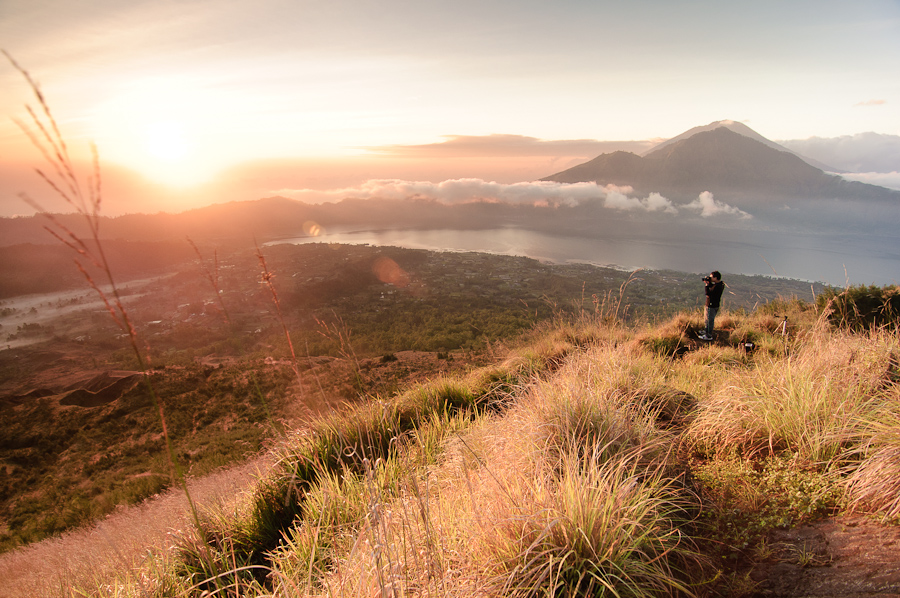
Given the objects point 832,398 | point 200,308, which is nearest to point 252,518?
point 832,398

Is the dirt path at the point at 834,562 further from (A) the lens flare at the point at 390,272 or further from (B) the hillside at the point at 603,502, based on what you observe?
(A) the lens flare at the point at 390,272

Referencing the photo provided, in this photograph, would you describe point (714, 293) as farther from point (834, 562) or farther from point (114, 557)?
point (114, 557)

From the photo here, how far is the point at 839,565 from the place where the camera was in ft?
6.59

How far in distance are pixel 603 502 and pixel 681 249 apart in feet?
629

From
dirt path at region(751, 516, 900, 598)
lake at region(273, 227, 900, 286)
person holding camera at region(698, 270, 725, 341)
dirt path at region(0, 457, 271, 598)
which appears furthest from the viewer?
lake at region(273, 227, 900, 286)

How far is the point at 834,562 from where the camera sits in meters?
2.04

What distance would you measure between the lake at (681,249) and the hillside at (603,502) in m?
110

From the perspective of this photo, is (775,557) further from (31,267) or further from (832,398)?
(31,267)

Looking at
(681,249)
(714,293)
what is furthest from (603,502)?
(681,249)

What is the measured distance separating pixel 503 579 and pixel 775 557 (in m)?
1.66

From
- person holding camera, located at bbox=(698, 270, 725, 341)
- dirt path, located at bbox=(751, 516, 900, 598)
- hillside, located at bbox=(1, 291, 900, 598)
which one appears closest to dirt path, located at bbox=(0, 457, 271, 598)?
hillside, located at bbox=(1, 291, 900, 598)

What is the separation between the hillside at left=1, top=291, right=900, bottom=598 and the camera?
6.38ft

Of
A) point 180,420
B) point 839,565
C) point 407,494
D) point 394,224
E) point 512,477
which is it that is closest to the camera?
point 839,565

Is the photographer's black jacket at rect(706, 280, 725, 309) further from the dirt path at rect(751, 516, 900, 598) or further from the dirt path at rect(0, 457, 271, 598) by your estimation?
the dirt path at rect(0, 457, 271, 598)
